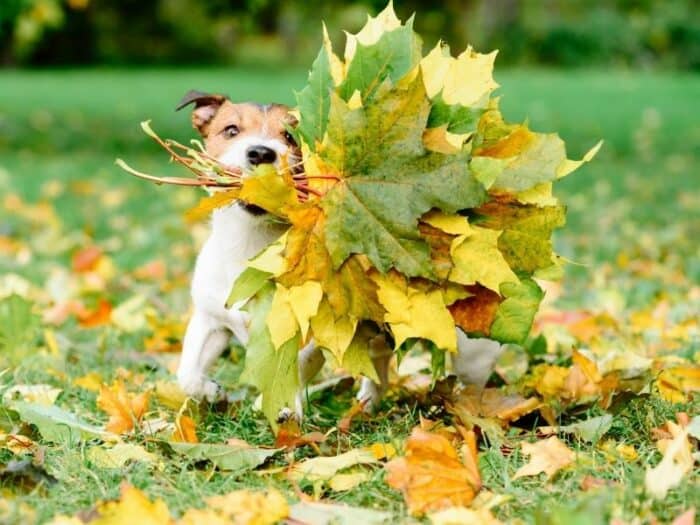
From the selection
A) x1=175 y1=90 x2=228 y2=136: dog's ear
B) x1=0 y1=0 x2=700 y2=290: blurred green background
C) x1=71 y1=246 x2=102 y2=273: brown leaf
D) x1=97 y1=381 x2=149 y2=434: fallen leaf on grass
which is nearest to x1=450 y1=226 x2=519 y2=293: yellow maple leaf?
x1=97 y1=381 x2=149 y2=434: fallen leaf on grass

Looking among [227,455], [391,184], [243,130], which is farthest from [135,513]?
[243,130]

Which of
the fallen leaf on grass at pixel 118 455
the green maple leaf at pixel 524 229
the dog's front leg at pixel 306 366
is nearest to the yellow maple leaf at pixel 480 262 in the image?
the green maple leaf at pixel 524 229

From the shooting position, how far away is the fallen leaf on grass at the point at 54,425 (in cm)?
293

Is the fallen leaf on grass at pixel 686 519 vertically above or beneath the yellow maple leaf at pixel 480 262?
beneath

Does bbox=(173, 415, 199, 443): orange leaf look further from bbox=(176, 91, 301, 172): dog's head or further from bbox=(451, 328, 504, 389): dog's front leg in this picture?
bbox=(451, 328, 504, 389): dog's front leg

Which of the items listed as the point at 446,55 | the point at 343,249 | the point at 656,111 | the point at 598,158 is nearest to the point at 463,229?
the point at 343,249

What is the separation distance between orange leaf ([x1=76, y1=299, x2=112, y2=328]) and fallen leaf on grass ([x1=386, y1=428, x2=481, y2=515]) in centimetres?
251

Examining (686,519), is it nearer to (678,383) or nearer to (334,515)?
(334,515)

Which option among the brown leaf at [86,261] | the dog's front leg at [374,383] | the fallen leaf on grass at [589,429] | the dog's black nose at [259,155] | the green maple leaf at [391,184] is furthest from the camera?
the brown leaf at [86,261]

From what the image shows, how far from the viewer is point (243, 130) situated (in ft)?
11.1

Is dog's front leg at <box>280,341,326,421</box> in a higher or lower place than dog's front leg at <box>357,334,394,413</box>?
higher

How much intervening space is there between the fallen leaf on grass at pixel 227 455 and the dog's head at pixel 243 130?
0.79 metres

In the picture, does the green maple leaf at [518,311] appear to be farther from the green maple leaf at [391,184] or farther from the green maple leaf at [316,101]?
the green maple leaf at [316,101]

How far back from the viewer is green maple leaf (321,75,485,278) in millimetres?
2660
